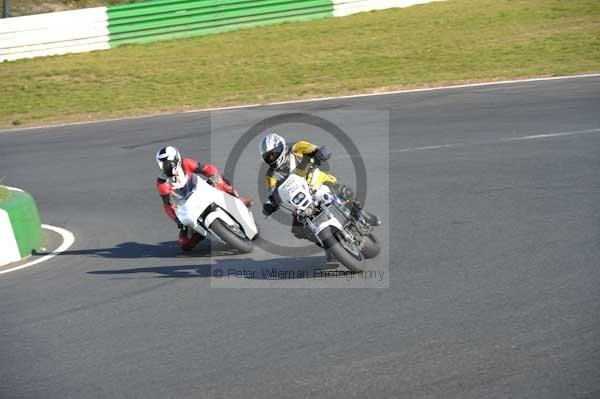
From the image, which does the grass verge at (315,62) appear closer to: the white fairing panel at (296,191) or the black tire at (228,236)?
the black tire at (228,236)

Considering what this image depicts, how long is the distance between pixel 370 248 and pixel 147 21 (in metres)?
20.8

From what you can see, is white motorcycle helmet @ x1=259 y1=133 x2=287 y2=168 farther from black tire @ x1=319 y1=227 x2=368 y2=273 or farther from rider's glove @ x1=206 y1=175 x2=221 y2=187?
rider's glove @ x1=206 y1=175 x2=221 y2=187

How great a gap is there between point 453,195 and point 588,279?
4010mm

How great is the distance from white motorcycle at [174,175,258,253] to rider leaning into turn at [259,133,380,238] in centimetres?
111

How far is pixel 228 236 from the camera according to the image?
10.2m

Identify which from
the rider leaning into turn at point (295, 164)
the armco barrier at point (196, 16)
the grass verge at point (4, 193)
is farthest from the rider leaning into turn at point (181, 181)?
the armco barrier at point (196, 16)

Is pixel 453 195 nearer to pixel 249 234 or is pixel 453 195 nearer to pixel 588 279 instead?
pixel 249 234

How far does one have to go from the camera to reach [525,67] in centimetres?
2147

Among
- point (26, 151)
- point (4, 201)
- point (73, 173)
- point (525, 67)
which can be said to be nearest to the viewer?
point (4, 201)

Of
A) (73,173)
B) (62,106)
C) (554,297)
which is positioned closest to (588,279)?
(554,297)

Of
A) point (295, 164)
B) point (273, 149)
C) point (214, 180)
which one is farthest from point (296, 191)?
point (214, 180)

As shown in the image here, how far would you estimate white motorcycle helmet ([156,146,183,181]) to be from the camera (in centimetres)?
1055

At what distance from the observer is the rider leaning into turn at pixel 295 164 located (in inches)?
358

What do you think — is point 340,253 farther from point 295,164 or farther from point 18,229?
point 18,229
